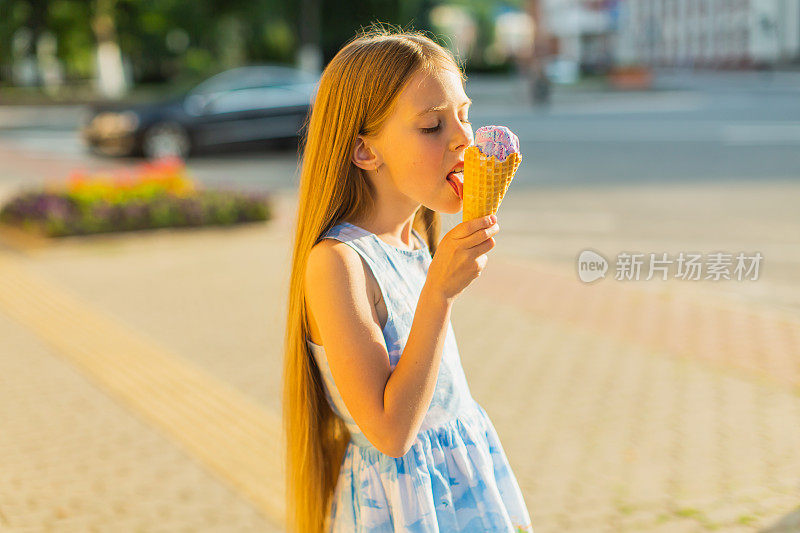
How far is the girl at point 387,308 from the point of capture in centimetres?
155

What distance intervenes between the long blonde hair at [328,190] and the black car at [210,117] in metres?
15.6

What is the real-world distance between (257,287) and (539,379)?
10.1 feet

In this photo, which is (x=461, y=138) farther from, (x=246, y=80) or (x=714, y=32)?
(x=714, y=32)

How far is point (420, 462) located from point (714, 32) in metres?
57.1

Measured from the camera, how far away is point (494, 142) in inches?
56.5

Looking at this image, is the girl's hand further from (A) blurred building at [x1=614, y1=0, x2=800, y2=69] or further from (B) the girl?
(A) blurred building at [x1=614, y1=0, x2=800, y2=69]

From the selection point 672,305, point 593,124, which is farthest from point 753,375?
point 593,124

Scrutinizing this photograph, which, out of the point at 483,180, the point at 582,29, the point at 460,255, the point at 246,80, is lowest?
the point at 582,29

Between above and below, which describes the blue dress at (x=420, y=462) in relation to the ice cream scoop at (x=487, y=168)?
below

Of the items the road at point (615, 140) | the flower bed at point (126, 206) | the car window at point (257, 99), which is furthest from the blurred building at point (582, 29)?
the flower bed at point (126, 206)

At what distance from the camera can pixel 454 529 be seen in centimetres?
173

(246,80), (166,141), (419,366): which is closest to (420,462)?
A: (419,366)

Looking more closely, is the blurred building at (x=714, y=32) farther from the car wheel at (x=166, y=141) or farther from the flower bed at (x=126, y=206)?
the flower bed at (x=126, y=206)

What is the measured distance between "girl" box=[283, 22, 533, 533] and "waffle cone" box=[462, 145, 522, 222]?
0.03 metres
